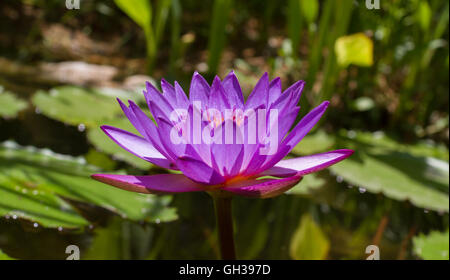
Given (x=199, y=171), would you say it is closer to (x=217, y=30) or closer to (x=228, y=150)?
(x=228, y=150)

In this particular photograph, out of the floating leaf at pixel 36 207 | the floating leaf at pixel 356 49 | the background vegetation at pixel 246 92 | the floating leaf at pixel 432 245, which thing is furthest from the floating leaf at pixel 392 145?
the floating leaf at pixel 36 207

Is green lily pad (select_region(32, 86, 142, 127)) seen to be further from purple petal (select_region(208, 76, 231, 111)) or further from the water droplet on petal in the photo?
purple petal (select_region(208, 76, 231, 111))

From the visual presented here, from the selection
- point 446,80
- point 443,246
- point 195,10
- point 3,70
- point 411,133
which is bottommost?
point 443,246

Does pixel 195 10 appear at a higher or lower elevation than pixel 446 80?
higher

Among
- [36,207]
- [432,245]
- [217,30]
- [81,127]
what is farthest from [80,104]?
[432,245]

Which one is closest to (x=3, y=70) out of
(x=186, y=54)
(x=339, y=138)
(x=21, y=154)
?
(x=186, y=54)

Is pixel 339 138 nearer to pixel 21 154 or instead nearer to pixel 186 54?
pixel 21 154

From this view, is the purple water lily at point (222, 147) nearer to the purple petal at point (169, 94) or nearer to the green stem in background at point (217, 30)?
the purple petal at point (169, 94)
